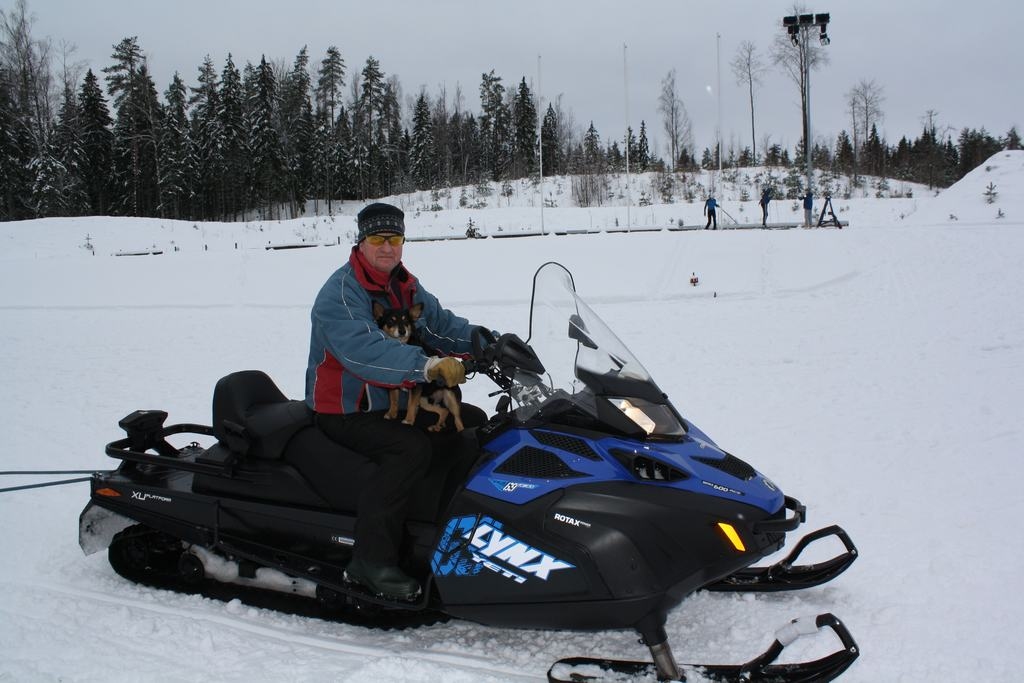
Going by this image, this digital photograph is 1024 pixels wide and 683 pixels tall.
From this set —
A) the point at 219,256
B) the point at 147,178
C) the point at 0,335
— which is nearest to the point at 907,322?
the point at 0,335

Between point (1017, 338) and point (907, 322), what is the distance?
1458 mm

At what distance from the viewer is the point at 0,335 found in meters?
10.4

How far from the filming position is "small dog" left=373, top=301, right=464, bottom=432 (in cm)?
275

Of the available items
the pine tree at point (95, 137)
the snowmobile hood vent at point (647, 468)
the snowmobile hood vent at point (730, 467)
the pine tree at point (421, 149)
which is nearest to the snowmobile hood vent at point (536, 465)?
the snowmobile hood vent at point (647, 468)

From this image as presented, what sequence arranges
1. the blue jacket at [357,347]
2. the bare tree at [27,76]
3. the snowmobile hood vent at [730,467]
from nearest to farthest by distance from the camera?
the snowmobile hood vent at [730,467]
the blue jacket at [357,347]
the bare tree at [27,76]

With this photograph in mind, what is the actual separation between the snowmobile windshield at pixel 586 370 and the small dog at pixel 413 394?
0.32 m

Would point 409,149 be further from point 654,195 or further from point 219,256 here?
point 219,256

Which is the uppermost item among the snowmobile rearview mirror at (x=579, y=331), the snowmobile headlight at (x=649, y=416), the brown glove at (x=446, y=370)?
the snowmobile rearview mirror at (x=579, y=331)

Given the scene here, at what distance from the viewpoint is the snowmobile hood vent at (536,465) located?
2395 millimetres

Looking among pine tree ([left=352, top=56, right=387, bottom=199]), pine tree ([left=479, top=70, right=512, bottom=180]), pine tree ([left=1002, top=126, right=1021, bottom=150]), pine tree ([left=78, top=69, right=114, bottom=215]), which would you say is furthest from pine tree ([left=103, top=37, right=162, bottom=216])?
pine tree ([left=1002, top=126, right=1021, bottom=150])

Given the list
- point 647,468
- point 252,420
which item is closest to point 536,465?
point 647,468

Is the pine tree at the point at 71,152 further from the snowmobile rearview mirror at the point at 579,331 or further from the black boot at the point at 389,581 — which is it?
the snowmobile rearview mirror at the point at 579,331

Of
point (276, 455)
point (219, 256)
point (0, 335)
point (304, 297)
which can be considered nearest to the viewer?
point (276, 455)

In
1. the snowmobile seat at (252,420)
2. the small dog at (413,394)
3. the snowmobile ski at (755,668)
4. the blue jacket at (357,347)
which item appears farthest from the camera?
the snowmobile seat at (252,420)
